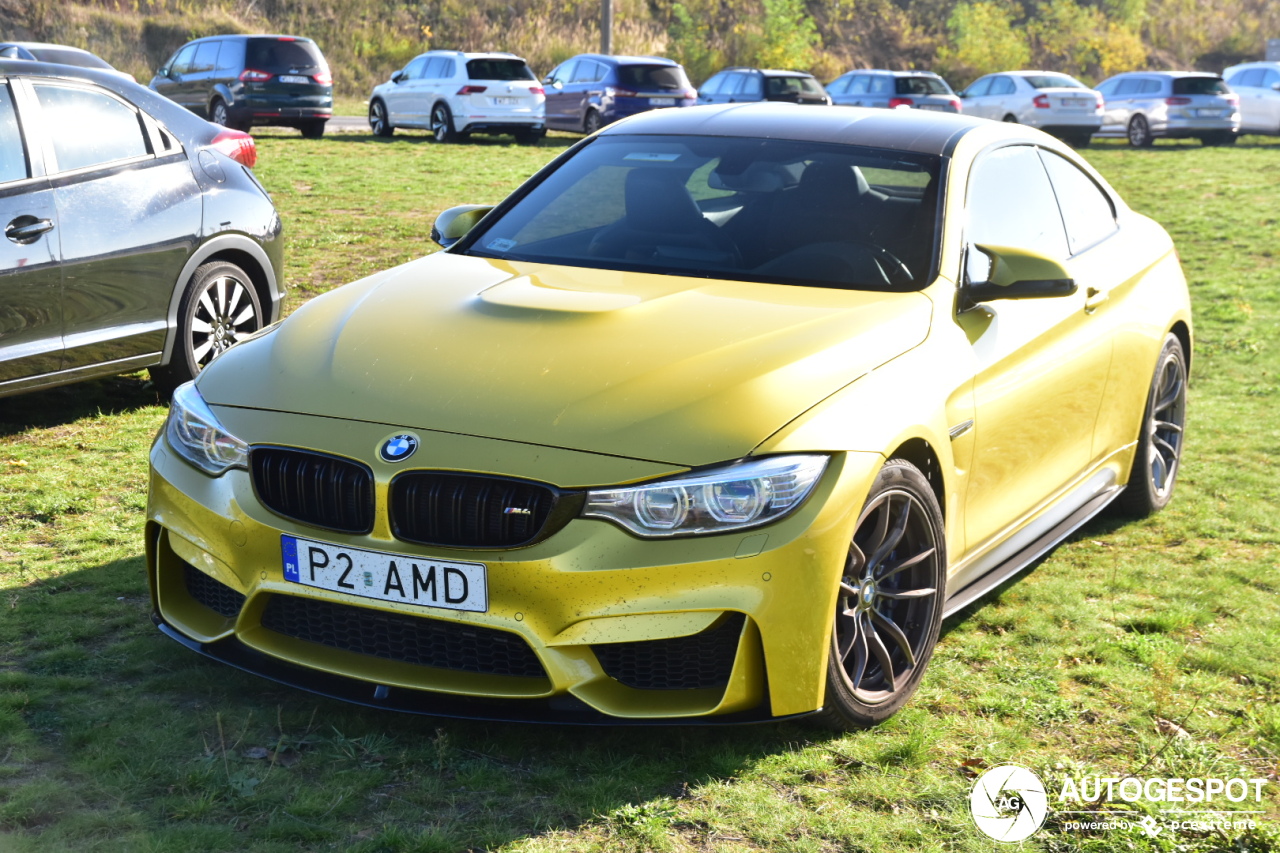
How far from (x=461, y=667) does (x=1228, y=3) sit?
67079 mm

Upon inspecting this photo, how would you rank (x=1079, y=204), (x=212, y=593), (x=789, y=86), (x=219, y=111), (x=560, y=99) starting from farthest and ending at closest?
(x=789, y=86) → (x=560, y=99) → (x=219, y=111) → (x=1079, y=204) → (x=212, y=593)

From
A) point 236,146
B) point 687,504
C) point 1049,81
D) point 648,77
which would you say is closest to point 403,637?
point 687,504

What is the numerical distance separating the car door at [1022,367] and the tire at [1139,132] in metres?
25.1

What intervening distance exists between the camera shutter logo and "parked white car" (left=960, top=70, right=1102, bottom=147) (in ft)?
83.6

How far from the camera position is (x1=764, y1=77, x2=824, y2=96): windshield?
26734mm

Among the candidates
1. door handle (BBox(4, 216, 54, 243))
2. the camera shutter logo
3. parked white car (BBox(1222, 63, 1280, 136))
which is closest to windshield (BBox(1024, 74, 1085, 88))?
parked white car (BBox(1222, 63, 1280, 136))

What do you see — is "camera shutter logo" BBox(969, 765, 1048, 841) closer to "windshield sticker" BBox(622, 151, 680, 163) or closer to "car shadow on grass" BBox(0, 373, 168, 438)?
"windshield sticker" BBox(622, 151, 680, 163)

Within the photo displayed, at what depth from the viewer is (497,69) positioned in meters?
24.5

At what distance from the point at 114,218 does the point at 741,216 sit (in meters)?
3.36

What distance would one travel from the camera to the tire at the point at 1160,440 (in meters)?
5.85

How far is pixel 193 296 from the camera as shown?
7.07m

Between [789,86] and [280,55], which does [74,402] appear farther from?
[789,86]

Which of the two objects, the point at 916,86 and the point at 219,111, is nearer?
the point at 219,111

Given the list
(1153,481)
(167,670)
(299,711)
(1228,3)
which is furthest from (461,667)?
(1228,3)
